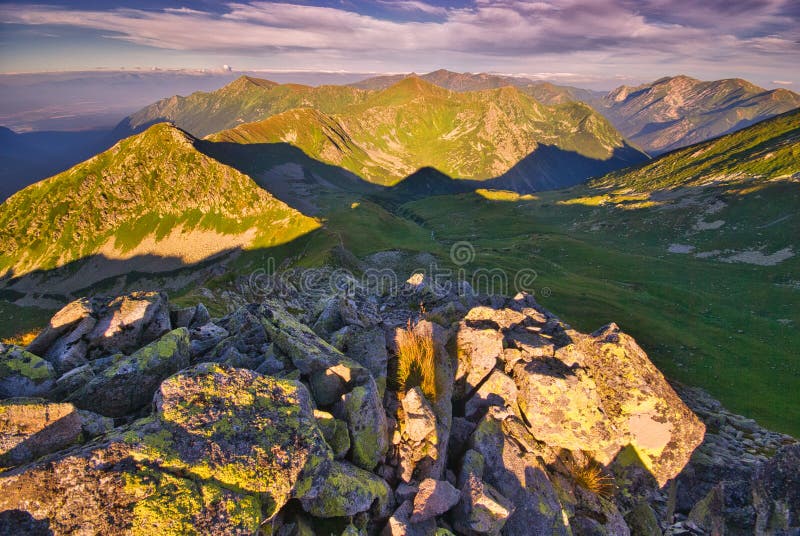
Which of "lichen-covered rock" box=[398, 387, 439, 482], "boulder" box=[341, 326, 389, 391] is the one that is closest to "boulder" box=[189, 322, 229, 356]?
"boulder" box=[341, 326, 389, 391]

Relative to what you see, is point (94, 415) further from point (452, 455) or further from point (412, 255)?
point (412, 255)

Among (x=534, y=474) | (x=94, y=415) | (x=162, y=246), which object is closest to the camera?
(x=94, y=415)

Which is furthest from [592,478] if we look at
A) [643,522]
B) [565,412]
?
[643,522]

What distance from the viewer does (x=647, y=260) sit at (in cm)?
9969

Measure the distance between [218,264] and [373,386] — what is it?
14770 cm

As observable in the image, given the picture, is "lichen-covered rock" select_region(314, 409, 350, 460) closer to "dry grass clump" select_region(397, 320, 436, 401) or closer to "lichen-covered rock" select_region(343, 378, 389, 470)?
"lichen-covered rock" select_region(343, 378, 389, 470)

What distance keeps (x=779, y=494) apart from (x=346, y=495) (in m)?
15.5

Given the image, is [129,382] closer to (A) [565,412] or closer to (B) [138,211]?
(A) [565,412]

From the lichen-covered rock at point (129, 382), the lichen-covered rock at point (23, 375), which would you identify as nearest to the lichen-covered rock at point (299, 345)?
the lichen-covered rock at point (129, 382)

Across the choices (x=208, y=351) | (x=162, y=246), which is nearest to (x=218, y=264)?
(x=162, y=246)

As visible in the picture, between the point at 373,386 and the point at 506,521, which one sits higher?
the point at 373,386

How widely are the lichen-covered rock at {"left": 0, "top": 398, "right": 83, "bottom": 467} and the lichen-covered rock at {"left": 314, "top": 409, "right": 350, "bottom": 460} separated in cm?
601

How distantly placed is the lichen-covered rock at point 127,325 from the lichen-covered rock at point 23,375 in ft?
7.61

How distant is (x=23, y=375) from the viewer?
12.3 metres
